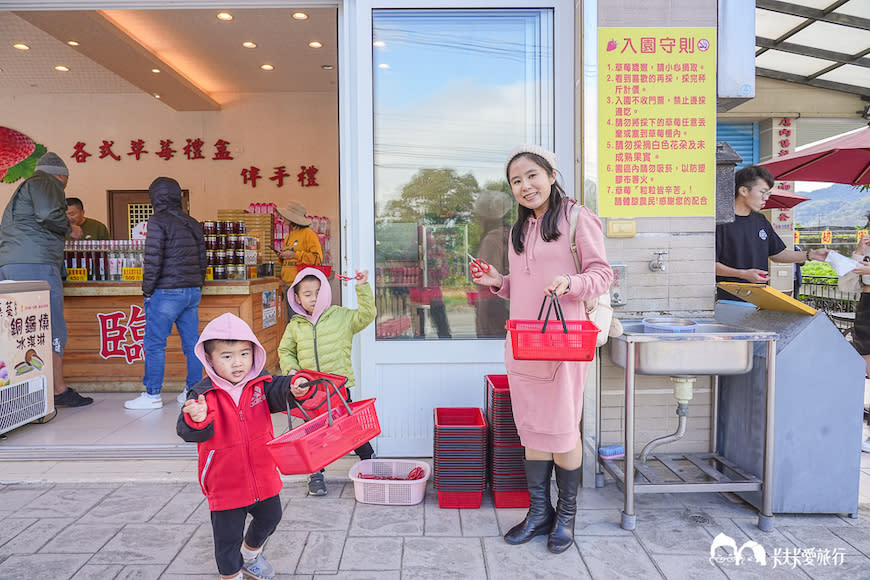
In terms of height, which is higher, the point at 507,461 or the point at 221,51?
the point at 221,51

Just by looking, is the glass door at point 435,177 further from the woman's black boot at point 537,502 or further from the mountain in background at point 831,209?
the mountain in background at point 831,209

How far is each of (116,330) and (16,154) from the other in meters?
6.05

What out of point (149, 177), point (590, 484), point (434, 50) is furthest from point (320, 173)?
point (590, 484)

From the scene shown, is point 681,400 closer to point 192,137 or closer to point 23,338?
point 23,338

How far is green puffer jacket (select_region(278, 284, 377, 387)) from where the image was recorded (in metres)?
2.87

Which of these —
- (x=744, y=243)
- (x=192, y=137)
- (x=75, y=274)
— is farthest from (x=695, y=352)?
(x=192, y=137)

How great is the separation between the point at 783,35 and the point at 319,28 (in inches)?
223

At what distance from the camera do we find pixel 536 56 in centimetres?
340

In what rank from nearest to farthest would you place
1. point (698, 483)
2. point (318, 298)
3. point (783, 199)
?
point (698, 483) < point (318, 298) < point (783, 199)

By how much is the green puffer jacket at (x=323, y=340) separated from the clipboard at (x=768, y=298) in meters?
1.92

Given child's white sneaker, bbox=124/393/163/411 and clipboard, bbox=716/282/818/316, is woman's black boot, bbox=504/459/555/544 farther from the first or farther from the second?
child's white sneaker, bbox=124/393/163/411

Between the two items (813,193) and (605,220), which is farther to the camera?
(813,193)

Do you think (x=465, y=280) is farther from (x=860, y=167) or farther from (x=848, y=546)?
(x=860, y=167)

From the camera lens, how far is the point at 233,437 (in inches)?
76.6
